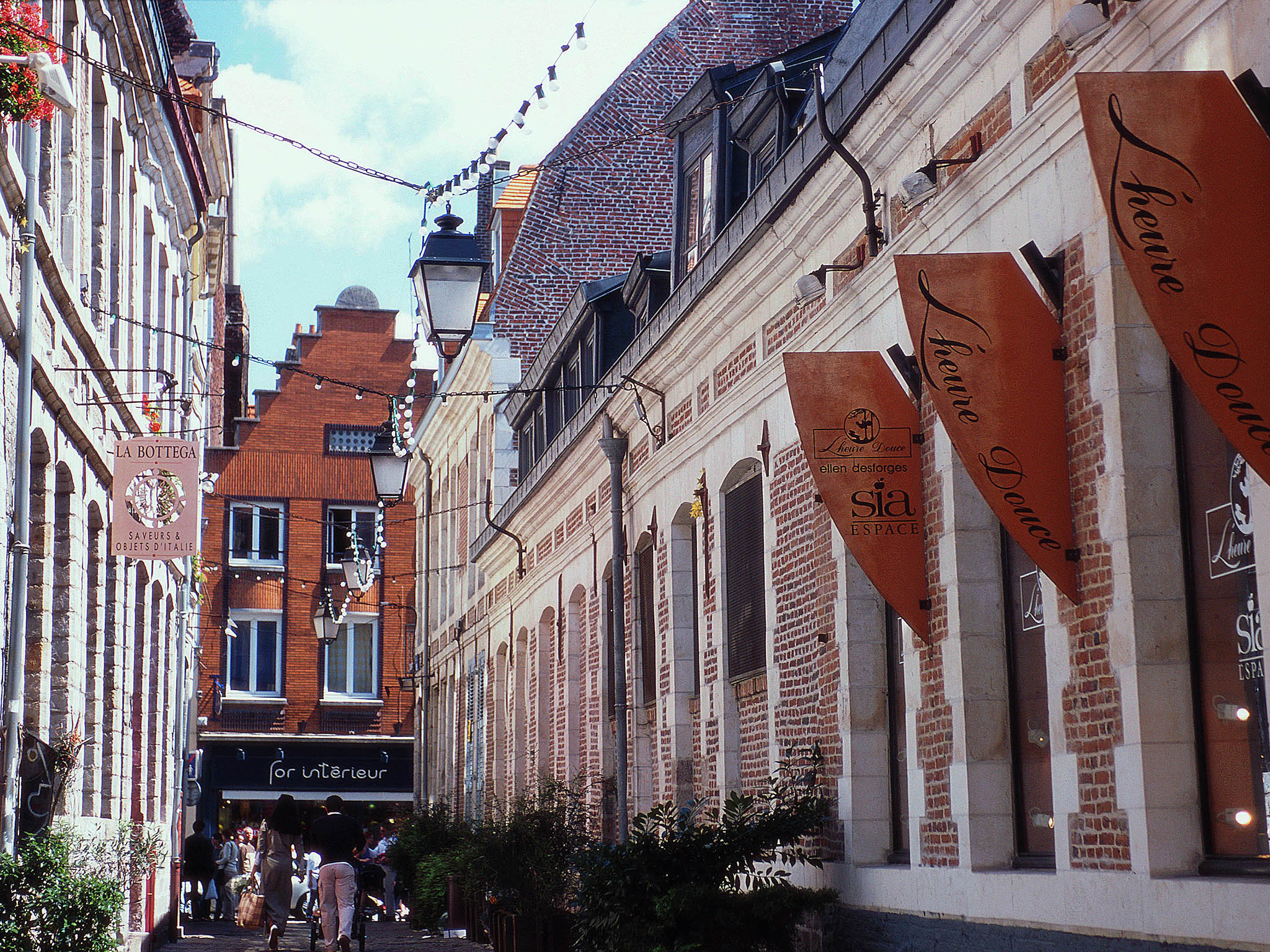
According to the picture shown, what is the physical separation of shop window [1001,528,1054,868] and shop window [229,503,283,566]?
32296 millimetres

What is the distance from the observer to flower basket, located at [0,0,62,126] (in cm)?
895

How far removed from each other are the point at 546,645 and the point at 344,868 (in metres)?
7.89

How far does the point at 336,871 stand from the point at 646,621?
4.03 metres

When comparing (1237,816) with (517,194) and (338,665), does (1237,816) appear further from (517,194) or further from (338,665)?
(338,665)

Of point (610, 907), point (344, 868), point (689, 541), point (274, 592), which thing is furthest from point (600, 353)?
point (274, 592)

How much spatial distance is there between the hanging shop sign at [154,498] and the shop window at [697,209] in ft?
16.0

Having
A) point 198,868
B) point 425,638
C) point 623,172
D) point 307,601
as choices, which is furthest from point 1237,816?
point 307,601

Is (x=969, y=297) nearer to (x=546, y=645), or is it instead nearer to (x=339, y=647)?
(x=546, y=645)

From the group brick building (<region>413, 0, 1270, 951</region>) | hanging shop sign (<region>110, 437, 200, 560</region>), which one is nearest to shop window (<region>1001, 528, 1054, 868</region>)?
brick building (<region>413, 0, 1270, 951</region>)

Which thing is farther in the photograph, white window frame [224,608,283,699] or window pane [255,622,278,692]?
window pane [255,622,278,692]

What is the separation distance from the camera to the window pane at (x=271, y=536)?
3912 cm

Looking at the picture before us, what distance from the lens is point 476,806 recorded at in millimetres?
26734

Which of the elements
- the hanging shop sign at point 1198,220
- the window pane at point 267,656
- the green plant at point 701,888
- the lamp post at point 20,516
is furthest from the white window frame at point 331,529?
the hanging shop sign at point 1198,220

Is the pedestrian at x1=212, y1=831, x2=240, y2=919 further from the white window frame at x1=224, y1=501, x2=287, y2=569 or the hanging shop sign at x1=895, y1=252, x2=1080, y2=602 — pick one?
the hanging shop sign at x1=895, y1=252, x2=1080, y2=602
